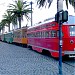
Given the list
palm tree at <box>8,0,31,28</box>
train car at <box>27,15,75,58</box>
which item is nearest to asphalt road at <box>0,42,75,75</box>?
train car at <box>27,15,75,58</box>

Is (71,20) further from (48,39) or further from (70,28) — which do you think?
(48,39)

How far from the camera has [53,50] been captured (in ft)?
69.9

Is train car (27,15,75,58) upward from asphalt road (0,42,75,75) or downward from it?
upward

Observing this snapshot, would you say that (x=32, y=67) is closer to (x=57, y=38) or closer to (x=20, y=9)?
(x=57, y=38)

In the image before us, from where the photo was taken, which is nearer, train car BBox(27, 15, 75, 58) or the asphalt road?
the asphalt road

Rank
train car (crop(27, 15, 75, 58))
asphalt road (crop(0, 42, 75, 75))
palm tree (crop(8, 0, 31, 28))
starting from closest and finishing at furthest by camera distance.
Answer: asphalt road (crop(0, 42, 75, 75)), train car (crop(27, 15, 75, 58)), palm tree (crop(8, 0, 31, 28))

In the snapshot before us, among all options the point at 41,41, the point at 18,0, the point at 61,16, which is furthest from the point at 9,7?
the point at 61,16

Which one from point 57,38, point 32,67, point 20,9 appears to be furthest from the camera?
point 20,9

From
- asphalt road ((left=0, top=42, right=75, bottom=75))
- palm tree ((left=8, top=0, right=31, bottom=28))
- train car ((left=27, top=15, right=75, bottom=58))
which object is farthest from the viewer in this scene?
palm tree ((left=8, top=0, right=31, bottom=28))

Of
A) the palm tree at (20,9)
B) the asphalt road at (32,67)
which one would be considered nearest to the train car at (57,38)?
the asphalt road at (32,67)

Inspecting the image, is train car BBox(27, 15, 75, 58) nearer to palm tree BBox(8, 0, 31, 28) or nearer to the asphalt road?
the asphalt road

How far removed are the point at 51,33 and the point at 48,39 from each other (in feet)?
3.57

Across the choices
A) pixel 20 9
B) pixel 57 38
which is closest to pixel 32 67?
pixel 57 38

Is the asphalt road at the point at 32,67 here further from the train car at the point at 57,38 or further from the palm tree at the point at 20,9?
the palm tree at the point at 20,9
